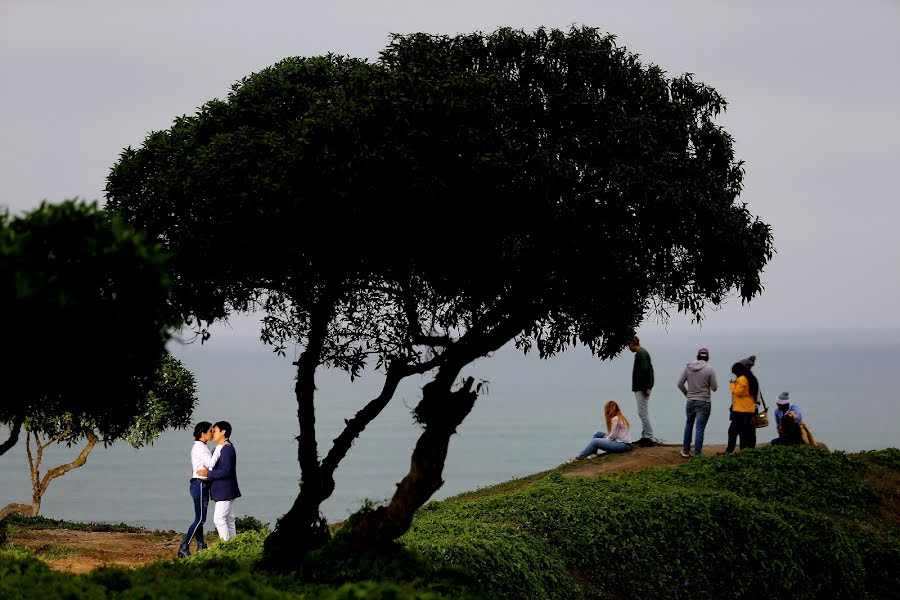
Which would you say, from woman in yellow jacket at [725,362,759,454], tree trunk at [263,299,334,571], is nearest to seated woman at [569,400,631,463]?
woman in yellow jacket at [725,362,759,454]

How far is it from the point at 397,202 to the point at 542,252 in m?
2.36

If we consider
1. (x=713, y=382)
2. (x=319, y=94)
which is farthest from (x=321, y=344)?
(x=713, y=382)

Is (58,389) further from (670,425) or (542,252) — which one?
(670,425)

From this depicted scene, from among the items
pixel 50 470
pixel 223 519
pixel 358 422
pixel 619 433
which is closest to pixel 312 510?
pixel 358 422

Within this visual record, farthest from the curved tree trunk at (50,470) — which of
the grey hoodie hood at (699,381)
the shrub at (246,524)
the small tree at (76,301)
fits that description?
the small tree at (76,301)

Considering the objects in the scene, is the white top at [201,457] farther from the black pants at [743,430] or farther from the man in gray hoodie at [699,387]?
the black pants at [743,430]

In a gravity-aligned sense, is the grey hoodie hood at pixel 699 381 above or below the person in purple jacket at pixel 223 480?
above

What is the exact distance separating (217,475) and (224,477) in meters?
0.14

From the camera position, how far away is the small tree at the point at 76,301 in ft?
35.1

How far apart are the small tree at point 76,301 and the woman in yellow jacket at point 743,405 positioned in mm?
16939

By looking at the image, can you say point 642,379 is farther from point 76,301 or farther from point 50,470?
point 50,470

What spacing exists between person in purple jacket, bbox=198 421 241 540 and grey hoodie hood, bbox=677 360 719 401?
1179cm

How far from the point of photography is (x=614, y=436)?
27250 millimetres

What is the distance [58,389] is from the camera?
39.6 ft
